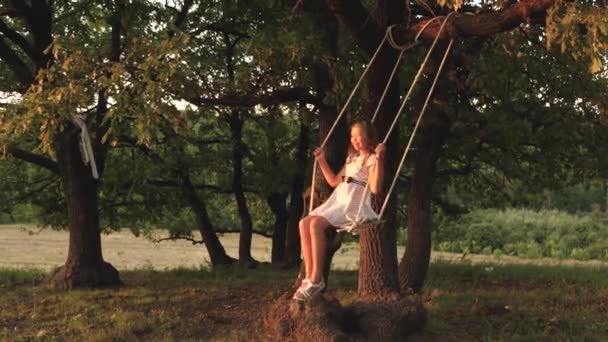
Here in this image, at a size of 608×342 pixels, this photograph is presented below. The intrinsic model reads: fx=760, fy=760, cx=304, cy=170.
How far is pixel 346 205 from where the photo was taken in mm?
6945

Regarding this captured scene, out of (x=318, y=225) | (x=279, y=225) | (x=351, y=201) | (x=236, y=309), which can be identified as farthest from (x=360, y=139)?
(x=279, y=225)

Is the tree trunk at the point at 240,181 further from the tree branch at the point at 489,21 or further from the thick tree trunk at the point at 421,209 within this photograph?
the tree branch at the point at 489,21

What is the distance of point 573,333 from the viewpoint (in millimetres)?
8391

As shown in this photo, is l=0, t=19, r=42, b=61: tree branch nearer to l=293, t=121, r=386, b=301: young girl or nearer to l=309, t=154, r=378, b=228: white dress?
l=293, t=121, r=386, b=301: young girl

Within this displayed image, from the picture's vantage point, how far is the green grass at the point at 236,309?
332 inches

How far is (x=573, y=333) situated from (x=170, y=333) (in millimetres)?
4456

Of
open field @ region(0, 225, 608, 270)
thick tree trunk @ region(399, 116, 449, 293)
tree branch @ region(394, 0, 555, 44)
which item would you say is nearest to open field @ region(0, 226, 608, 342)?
thick tree trunk @ region(399, 116, 449, 293)

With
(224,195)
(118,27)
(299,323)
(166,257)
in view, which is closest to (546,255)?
(166,257)

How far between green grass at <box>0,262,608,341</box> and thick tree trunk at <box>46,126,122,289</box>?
0.50 m

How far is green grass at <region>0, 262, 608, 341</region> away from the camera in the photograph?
27.7 feet

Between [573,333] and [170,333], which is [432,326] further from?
[170,333]

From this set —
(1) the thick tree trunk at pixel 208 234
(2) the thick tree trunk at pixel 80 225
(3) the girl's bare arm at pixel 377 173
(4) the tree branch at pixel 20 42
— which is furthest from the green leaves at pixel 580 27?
(1) the thick tree trunk at pixel 208 234

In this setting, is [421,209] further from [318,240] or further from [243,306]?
[318,240]

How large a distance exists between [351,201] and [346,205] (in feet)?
0.23
